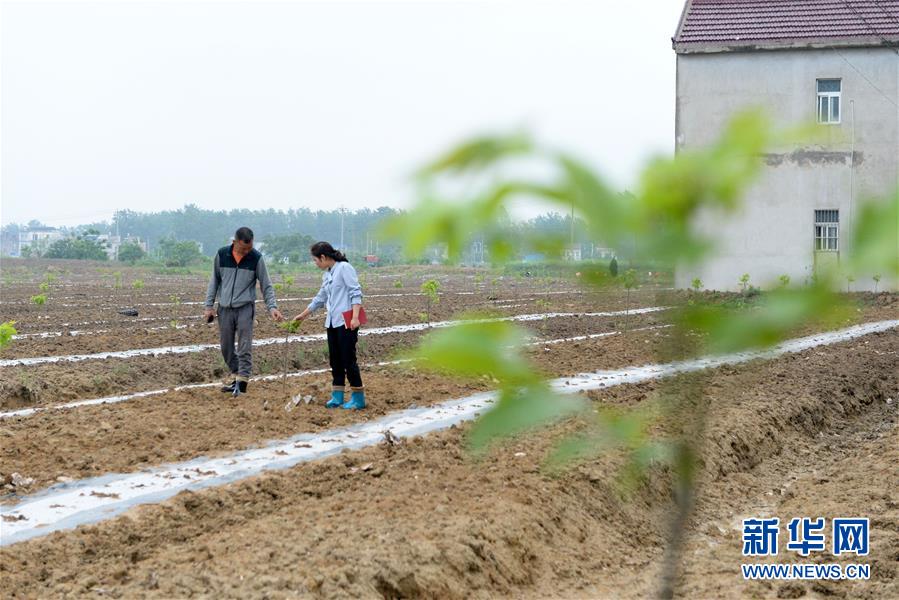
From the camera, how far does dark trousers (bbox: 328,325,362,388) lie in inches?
367

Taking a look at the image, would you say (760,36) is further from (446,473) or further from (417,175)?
(417,175)

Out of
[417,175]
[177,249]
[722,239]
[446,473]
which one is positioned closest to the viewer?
[417,175]

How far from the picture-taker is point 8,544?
212 inches

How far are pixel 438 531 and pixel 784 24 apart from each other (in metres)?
24.0

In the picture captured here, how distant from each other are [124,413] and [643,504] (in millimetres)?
4492

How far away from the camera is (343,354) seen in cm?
934

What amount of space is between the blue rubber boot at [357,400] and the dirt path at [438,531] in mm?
1552

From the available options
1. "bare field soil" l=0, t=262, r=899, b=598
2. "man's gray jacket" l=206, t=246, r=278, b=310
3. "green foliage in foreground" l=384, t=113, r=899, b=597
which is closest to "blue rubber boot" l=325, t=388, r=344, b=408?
"bare field soil" l=0, t=262, r=899, b=598

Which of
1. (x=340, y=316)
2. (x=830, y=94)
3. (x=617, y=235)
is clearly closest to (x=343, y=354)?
(x=340, y=316)

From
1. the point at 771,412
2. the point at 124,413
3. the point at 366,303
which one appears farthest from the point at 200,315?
the point at 771,412

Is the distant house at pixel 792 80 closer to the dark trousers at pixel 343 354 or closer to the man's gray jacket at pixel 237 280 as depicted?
the man's gray jacket at pixel 237 280

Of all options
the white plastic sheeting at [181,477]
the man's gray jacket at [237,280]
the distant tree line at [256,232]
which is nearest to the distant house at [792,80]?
the distant tree line at [256,232]

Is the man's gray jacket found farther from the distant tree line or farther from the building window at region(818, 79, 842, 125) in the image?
the building window at region(818, 79, 842, 125)

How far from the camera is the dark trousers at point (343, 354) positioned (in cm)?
932
